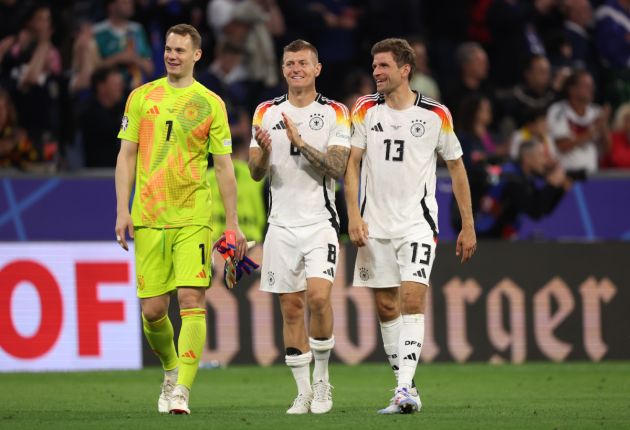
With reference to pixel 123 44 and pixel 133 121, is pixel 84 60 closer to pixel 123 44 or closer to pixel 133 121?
pixel 123 44

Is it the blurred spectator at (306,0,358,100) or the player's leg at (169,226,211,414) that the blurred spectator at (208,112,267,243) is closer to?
the blurred spectator at (306,0,358,100)

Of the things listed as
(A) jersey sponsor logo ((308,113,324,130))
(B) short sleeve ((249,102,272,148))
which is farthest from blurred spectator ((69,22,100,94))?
(A) jersey sponsor logo ((308,113,324,130))

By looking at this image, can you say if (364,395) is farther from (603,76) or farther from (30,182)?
(603,76)

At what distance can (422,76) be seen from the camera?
60.0 feet

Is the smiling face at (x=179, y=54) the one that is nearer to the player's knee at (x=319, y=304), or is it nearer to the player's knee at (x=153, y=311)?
the player's knee at (x=153, y=311)

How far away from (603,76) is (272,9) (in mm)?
4873

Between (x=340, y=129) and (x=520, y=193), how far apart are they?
6.48 meters

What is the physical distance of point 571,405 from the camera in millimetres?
10430

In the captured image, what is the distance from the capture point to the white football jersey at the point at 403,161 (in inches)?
385

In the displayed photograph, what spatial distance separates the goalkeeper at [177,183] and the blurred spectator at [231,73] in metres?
7.53

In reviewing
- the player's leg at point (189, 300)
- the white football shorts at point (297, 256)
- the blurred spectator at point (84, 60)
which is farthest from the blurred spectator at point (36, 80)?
the player's leg at point (189, 300)

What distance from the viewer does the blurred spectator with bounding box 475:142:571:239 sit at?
15641 mm

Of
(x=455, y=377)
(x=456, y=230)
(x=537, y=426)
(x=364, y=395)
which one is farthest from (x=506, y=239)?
(x=537, y=426)

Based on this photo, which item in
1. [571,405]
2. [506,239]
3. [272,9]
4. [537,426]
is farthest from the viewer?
[272,9]
